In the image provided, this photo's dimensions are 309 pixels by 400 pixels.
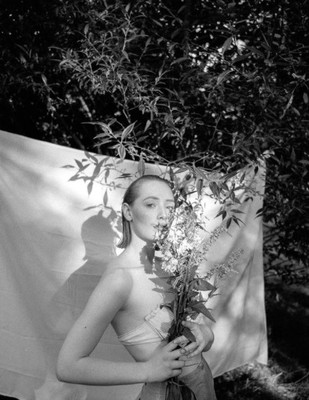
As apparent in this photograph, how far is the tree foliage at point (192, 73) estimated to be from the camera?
337 cm

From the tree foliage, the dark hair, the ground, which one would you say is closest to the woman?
the dark hair

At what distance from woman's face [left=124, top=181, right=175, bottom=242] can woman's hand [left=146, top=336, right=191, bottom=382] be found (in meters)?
0.45

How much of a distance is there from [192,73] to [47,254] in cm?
136

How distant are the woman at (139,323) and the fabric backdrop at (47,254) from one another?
839 mm

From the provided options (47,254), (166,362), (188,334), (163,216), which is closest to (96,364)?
(166,362)

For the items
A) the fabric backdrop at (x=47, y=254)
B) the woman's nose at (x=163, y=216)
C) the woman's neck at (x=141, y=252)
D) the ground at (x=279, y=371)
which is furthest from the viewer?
the ground at (x=279, y=371)

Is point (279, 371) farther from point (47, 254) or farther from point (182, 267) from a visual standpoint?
point (182, 267)

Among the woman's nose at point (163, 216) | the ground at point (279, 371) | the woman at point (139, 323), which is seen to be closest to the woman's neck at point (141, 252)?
the woman at point (139, 323)

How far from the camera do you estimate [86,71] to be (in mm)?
3559

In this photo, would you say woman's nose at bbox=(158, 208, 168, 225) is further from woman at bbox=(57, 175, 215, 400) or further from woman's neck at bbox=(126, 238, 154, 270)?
woman's neck at bbox=(126, 238, 154, 270)

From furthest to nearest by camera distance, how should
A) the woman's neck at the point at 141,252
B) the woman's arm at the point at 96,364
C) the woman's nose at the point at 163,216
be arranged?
the woman's neck at the point at 141,252 → the woman's nose at the point at 163,216 → the woman's arm at the point at 96,364

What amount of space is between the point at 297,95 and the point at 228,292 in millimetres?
1328

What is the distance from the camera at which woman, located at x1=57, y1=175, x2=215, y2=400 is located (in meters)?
2.22

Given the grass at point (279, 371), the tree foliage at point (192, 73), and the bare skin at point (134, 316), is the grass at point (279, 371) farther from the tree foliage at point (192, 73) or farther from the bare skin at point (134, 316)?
the bare skin at point (134, 316)
